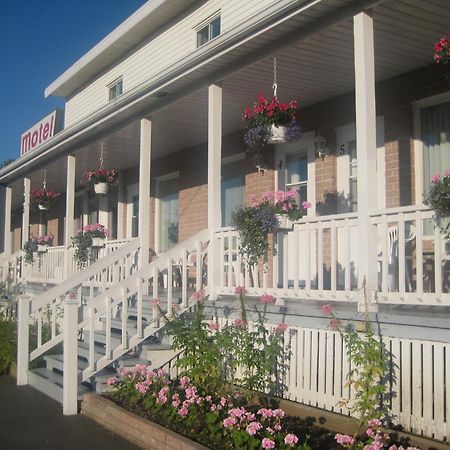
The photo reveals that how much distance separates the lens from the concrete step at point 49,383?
6.88m

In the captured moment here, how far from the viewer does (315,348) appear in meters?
5.80

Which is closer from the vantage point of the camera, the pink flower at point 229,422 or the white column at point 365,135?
the pink flower at point 229,422

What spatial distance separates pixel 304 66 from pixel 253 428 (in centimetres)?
443

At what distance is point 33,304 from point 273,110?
412cm

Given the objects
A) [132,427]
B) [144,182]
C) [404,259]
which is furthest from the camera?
[144,182]

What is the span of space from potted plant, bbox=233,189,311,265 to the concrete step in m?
2.45

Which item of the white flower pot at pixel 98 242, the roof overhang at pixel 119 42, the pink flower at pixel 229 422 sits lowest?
the pink flower at pixel 229 422

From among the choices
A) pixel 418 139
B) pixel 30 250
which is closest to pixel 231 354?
pixel 418 139

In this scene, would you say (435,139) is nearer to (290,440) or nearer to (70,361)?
(290,440)

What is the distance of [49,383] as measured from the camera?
287 inches

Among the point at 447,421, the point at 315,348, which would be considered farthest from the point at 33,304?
the point at 447,421

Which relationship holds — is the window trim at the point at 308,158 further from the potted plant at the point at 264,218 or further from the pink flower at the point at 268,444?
the pink flower at the point at 268,444

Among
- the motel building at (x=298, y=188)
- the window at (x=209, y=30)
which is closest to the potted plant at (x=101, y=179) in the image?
the motel building at (x=298, y=188)

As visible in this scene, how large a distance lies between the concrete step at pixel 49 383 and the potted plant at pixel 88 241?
3005 mm
